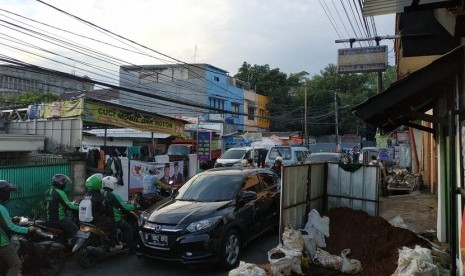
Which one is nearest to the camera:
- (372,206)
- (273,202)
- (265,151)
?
(372,206)

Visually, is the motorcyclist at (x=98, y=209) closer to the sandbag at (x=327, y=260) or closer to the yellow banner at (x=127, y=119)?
the sandbag at (x=327, y=260)

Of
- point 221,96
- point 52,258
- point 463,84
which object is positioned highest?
point 221,96

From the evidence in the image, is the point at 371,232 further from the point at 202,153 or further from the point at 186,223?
the point at 202,153

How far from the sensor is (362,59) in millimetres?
13047

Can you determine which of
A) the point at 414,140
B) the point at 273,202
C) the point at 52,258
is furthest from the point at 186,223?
the point at 414,140

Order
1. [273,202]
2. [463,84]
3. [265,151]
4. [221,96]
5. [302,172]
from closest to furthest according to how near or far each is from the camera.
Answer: [463,84] → [302,172] → [273,202] → [265,151] → [221,96]

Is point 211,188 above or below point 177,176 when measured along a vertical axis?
above

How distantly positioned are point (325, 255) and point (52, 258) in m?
4.32

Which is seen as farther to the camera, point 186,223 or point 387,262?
point 186,223

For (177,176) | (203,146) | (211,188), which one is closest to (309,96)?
(203,146)

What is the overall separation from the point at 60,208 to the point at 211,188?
2.74m

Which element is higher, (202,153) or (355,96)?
(355,96)

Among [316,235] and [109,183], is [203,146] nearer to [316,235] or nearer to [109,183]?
[109,183]

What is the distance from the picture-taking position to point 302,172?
25.3 ft
